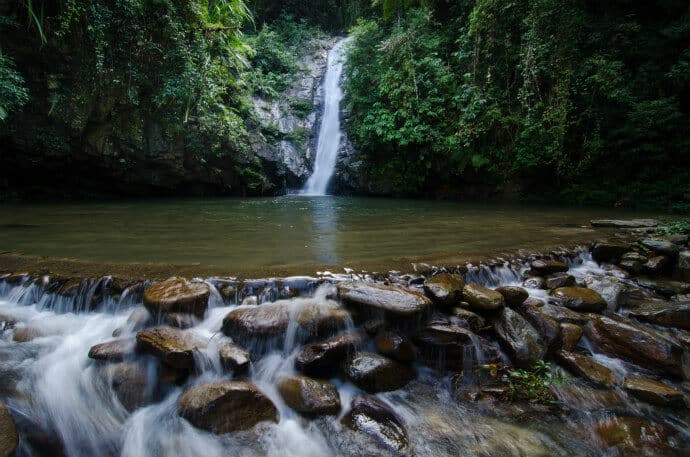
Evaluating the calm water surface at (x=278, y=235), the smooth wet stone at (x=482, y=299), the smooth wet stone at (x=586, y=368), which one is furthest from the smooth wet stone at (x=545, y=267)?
the smooth wet stone at (x=586, y=368)

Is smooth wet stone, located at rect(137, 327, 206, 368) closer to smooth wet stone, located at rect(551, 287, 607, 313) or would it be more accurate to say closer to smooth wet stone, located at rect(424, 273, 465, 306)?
smooth wet stone, located at rect(424, 273, 465, 306)

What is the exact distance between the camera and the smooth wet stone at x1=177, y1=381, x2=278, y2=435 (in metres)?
2.33

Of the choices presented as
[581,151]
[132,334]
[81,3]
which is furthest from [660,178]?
[81,3]

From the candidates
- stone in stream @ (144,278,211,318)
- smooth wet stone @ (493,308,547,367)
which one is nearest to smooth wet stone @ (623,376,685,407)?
smooth wet stone @ (493,308,547,367)

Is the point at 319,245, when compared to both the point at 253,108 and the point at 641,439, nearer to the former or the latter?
the point at 641,439

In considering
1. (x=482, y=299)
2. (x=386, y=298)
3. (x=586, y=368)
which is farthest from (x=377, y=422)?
(x=586, y=368)

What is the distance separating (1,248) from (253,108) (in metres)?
11.0

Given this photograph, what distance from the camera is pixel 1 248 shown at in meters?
4.30

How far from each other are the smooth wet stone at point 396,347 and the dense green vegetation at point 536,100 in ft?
29.4

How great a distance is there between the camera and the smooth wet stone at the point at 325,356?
2.73 m

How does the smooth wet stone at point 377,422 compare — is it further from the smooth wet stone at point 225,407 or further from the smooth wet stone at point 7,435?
the smooth wet stone at point 7,435

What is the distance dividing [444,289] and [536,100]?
9.51 metres

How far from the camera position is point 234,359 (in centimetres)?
267

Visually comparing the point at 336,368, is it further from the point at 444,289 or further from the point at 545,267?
the point at 545,267
